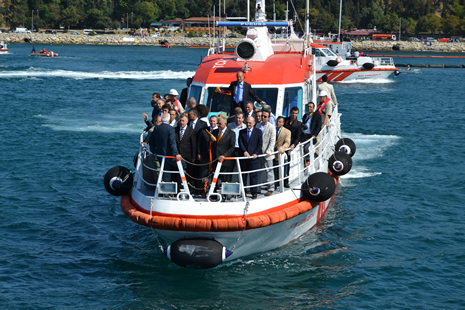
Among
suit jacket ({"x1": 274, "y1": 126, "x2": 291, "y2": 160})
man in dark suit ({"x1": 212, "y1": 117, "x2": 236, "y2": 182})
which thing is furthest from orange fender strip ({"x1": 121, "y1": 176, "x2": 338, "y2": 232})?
suit jacket ({"x1": 274, "y1": 126, "x2": 291, "y2": 160})

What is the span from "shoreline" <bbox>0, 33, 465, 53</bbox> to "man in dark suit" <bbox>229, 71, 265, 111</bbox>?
10508 centimetres

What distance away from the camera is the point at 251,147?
9727 millimetres

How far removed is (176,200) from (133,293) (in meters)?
1.94

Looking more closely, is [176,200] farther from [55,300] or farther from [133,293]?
[55,300]

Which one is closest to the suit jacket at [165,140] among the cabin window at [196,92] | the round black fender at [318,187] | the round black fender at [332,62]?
the round black fender at [318,187]

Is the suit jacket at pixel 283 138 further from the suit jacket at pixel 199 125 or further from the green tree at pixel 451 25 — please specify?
the green tree at pixel 451 25

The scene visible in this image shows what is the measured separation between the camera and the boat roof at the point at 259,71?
12.7m

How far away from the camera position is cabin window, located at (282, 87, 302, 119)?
12.6 m

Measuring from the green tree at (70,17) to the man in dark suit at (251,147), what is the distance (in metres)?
153

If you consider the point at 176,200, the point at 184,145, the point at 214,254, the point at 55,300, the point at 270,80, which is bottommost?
the point at 55,300

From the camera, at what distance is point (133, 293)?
9734 mm

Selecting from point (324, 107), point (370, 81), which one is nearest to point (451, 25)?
point (370, 81)

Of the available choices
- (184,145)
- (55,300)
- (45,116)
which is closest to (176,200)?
(184,145)

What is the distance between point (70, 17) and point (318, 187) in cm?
15320
